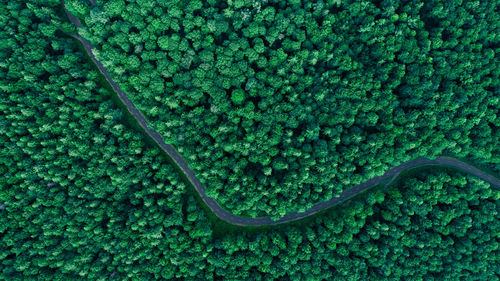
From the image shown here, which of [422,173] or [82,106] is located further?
[422,173]

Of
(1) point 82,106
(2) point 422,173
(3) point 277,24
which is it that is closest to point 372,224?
(2) point 422,173

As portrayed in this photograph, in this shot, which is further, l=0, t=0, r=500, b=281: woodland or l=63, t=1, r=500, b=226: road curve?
l=63, t=1, r=500, b=226: road curve

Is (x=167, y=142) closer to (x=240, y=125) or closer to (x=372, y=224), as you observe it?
(x=240, y=125)

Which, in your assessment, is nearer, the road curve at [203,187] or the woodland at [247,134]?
the woodland at [247,134]

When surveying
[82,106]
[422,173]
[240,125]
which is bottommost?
[82,106]

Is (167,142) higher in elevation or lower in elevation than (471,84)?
lower

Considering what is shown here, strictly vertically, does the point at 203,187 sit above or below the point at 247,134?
below

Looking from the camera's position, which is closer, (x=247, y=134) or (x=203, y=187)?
(x=247, y=134)
